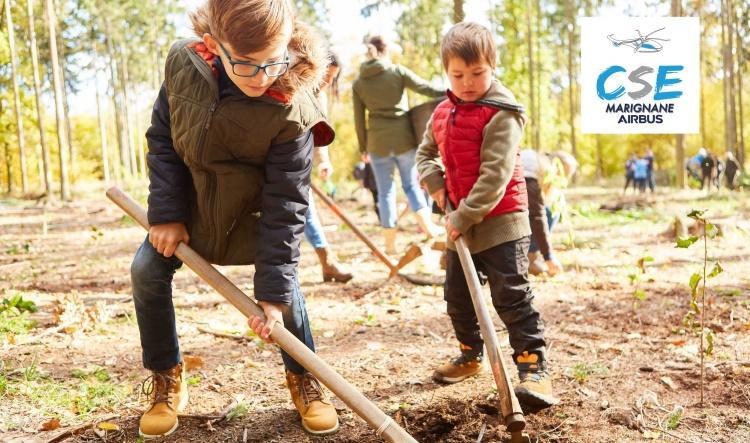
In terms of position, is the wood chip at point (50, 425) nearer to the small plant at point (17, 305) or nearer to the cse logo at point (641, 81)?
the small plant at point (17, 305)

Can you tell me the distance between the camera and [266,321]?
235cm

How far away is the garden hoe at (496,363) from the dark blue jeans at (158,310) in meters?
0.72

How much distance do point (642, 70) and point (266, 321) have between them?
9.81 ft

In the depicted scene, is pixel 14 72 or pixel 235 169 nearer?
pixel 235 169

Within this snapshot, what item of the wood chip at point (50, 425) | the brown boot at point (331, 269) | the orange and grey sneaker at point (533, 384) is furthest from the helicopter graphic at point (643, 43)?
the wood chip at point (50, 425)

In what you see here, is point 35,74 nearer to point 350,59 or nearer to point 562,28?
point 350,59

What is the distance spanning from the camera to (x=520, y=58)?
27.9 meters

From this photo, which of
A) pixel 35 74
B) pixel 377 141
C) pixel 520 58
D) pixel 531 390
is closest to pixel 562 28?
pixel 520 58

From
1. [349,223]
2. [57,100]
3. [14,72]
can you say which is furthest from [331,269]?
[57,100]

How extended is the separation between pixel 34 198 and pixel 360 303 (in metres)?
21.1

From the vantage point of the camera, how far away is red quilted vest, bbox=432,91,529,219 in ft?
9.25

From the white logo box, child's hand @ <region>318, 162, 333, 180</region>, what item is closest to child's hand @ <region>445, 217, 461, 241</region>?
the white logo box

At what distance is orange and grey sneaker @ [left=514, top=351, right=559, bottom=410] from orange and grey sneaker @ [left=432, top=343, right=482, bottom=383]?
0.30 m

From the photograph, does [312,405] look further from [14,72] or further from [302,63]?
[14,72]
